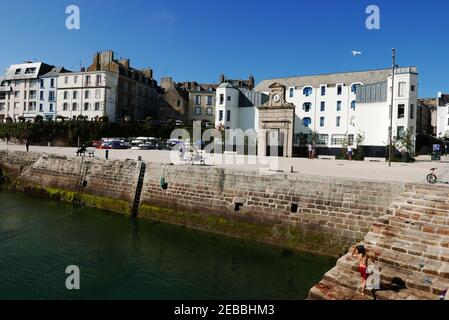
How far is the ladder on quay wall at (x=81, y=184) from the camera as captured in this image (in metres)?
21.2

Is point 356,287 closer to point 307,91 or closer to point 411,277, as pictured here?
point 411,277

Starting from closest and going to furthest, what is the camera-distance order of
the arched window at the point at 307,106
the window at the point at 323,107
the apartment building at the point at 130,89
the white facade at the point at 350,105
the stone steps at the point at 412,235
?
1. the stone steps at the point at 412,235
2. the white facade at the point at 350,105
3. the window at the point at 323,107
4. the arched window at the point at 307,106
5. the apartment building at the point at 130,89

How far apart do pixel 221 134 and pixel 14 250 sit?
30.7 metres

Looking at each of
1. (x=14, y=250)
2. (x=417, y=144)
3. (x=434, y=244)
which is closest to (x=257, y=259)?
(x=434, y=244)

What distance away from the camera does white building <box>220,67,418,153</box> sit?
3581 cm

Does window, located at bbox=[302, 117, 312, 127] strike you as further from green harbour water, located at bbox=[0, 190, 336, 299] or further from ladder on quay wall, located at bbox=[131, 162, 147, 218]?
green harbour water, located at bbox=[0, 190, 336, 299]

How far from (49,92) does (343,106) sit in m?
47.4

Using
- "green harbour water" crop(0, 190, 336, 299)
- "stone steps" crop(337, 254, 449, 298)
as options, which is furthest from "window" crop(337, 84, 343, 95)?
"stone steps" crop(337, 254, 449, 298)

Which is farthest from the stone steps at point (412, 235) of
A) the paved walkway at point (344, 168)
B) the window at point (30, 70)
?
the window at point (30, 70)

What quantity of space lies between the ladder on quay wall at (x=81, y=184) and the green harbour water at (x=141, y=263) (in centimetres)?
395

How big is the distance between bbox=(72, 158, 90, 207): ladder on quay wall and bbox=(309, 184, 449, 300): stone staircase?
17.1 m

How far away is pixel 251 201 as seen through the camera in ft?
50.1

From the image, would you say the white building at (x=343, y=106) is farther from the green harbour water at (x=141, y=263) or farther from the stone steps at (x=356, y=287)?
the stone steps at (x=356, y=287)

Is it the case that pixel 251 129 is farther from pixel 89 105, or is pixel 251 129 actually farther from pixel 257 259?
pixel 257 259
